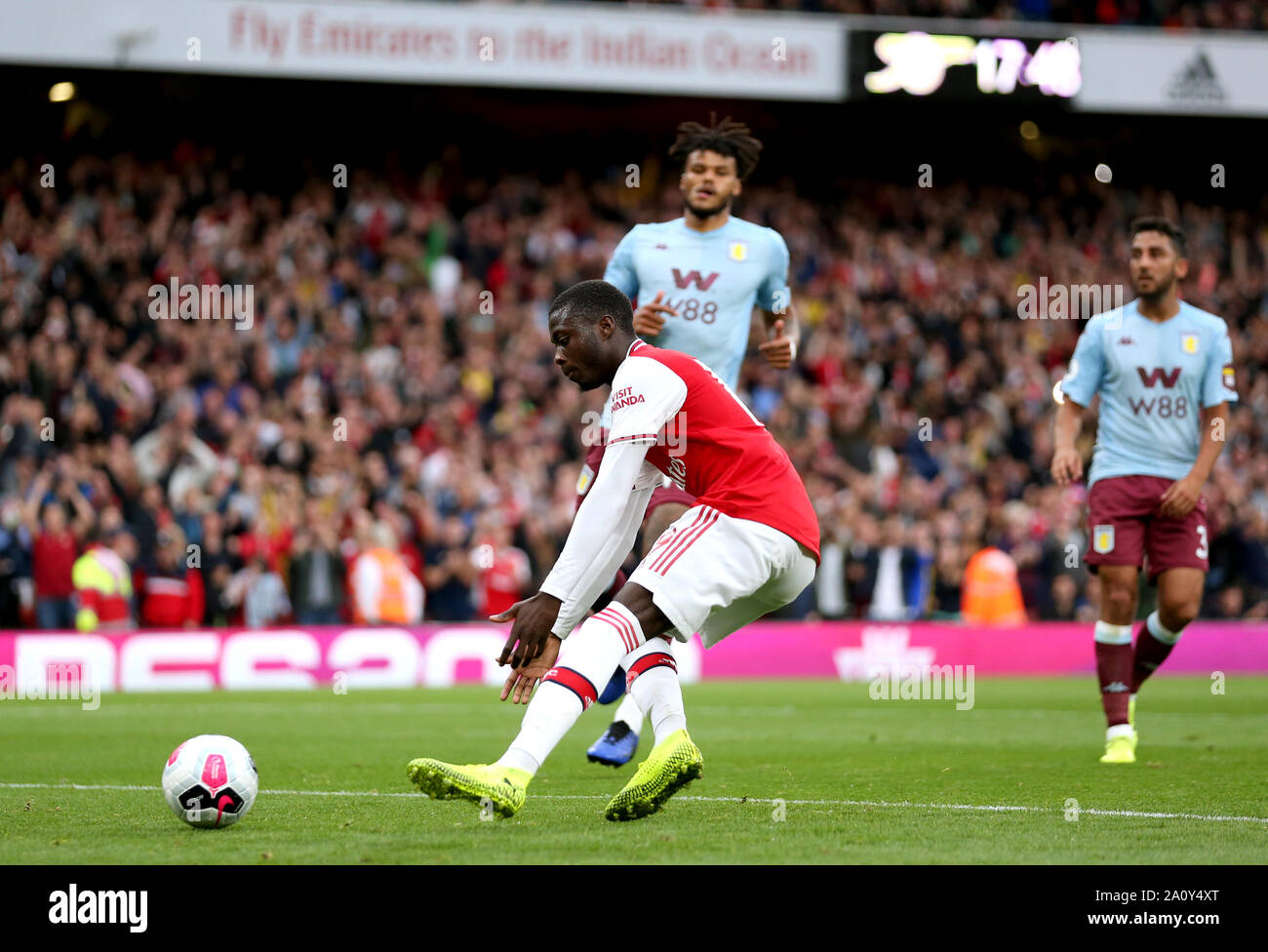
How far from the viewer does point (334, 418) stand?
749 inches

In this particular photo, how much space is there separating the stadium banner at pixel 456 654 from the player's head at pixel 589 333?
32.7 ft

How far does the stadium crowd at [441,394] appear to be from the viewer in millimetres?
16938

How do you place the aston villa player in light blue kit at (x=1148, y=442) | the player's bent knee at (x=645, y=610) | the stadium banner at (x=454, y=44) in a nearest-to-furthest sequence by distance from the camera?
the player's bent knee at (x=645, y=610)
the aston villa player in light blue kit at (x=1148, y=442)
the stadium banner at (x=454, y=44)

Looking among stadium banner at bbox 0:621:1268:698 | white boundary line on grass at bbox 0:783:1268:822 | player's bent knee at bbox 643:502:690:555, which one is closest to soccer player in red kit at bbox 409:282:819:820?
white boundary line on grass at bbox 0:783:1268:822

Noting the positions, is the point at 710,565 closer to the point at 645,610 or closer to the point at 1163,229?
the point at 645,610

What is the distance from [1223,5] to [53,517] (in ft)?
62.6

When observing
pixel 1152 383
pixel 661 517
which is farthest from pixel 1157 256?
pixel 661 517

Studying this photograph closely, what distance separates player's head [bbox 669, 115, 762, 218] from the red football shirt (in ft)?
8.21

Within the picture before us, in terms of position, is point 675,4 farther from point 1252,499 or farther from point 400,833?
point 400,833

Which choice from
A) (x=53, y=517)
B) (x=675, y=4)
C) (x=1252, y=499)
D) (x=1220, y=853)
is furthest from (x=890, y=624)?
(x=1220, y=853)

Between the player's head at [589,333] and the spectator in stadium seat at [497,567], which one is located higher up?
the player's head at [589,333]

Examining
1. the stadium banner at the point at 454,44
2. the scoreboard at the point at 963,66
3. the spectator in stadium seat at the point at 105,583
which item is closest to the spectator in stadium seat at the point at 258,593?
the spectator in stadium seat at the point at 105,583

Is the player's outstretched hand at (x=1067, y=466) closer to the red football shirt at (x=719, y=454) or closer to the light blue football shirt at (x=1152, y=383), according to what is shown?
the light blue football shirt at (x=1152, y=383)

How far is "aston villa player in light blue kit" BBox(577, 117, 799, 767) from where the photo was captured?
8.46 m
